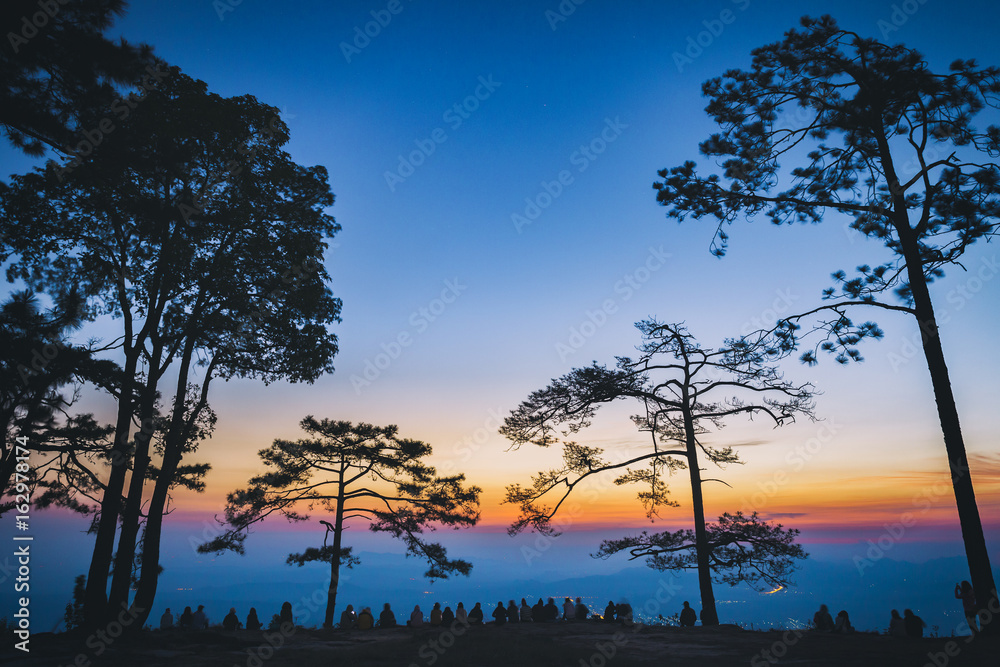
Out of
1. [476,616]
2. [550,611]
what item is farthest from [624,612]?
[476,616]

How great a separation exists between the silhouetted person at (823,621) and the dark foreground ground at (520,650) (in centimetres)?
163

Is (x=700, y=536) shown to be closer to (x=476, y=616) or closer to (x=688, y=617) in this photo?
(x=688, y=617)

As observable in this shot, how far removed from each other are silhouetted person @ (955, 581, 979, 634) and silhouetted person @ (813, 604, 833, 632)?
2.86m

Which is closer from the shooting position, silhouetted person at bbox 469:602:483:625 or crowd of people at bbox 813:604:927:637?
crowd of people at bbox 813:604:927:637

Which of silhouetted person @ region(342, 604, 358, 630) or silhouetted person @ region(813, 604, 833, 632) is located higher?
silhouetted person @ region(813, 604, 833, 632)

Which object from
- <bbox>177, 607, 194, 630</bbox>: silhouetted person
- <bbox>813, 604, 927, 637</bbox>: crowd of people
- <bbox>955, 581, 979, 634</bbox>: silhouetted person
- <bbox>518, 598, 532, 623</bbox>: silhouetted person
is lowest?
<bbox>518, 598, 532, 623</bbox>: silhouetted person

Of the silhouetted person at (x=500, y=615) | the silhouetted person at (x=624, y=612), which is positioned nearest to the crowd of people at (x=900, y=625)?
the silhouetted person at (x=624, y=612)

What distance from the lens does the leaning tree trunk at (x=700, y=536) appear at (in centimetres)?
1450

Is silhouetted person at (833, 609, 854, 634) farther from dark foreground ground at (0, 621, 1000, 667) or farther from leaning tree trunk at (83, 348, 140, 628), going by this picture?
leaning tree trunk at (83, 348, 140, 628)

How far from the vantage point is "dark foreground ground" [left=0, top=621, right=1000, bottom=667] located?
27.6 feet

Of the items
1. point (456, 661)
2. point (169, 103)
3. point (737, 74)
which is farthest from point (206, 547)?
point (737, 74)

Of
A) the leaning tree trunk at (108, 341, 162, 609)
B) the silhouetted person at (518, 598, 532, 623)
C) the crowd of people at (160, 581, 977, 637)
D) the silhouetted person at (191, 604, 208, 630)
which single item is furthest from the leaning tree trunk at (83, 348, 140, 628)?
the silhouetted person at (518, 598, 532, 623)

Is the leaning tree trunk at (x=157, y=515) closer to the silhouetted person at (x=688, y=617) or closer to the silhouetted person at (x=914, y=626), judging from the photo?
the silhouetted person at (x=688, y=617)

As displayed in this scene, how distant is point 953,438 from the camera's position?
31.1 ft
